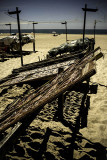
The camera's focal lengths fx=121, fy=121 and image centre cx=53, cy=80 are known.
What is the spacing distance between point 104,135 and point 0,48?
722 inches

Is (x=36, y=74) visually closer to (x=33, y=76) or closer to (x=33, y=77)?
(x=33, y=76)

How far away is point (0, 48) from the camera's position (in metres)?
18.0

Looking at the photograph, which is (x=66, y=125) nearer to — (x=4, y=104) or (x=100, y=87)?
(x=4, y=104)

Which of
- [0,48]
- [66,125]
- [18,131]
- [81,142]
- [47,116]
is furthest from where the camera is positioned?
[0,48]

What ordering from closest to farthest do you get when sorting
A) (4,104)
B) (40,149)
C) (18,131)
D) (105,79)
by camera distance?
1. (18,131)
2. (40,149)
3. (4,104)
4. (105,79)

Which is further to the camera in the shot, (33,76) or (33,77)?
(33,76)

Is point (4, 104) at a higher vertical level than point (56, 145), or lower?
higher

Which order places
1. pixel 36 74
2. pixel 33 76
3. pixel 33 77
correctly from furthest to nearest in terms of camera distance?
pixel 36 74 < pixel 33 76 < pixel 33 77

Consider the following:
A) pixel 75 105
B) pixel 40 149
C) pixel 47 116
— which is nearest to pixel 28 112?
pixel 40 149

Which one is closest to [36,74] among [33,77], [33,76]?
[33,76]

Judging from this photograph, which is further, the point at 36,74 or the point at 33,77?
the point at 36,74

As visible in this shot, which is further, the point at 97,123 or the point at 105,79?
the point at 105,79

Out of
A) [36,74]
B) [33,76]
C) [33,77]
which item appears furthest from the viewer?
[36,74]

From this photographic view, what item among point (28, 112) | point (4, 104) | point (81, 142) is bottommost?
point (81, 142)
